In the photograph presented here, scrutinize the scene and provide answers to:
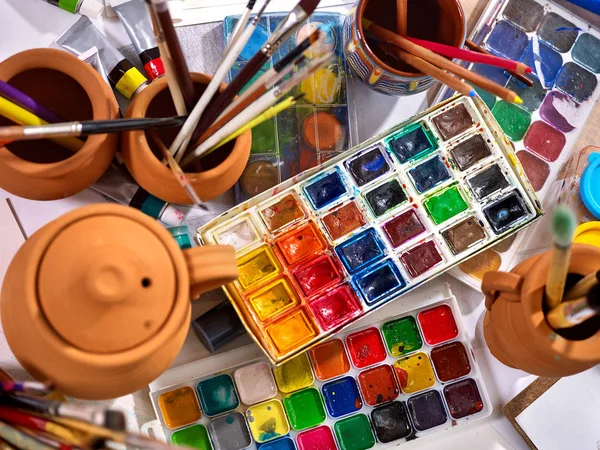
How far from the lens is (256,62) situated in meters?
0.56

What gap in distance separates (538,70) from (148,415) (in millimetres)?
634

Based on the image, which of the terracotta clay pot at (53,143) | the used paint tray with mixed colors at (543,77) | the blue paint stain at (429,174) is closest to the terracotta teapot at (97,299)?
the terracotta clay pot at (53,143)

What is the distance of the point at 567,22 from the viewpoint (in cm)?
83

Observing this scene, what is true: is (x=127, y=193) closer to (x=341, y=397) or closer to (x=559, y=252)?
(x=341, y=397)

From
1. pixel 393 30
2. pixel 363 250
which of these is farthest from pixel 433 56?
pixel 363 250

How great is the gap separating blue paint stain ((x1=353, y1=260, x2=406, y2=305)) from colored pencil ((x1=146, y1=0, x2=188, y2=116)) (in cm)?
27

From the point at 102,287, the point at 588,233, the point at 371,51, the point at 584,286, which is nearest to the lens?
the point at 102,287

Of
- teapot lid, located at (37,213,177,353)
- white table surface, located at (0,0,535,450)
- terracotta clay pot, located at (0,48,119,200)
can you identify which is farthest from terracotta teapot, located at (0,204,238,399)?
white table surface, located at (0,0,535,450)

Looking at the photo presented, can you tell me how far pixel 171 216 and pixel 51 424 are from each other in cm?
27

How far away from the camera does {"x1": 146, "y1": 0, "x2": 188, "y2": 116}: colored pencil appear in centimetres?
52

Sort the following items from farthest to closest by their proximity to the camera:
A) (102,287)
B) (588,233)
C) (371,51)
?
(588,233), (371,51), (102,287)

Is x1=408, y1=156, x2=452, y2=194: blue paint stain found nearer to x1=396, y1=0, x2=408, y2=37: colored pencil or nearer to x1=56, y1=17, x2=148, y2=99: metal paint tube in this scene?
x1=396, y1=0, x2=408, y2=37: colored pencil

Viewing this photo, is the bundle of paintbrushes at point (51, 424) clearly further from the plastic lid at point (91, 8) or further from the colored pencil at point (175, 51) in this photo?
the plastic lid at point (91, 8)

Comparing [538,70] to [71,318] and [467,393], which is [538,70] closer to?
[467,393]
